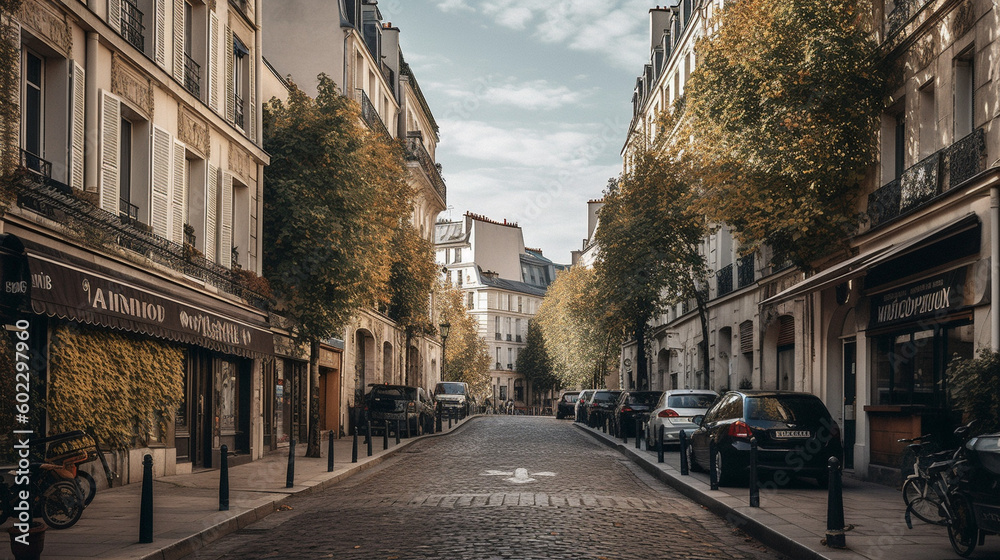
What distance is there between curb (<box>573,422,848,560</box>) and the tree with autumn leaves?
24.3 ft

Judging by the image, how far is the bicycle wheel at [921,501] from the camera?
34.3 ft

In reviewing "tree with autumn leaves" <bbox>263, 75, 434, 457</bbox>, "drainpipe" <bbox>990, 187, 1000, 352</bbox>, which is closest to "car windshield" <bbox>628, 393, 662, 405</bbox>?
"tree with autumn leaves" <bbox>263, 75, 434, 457</bbox>

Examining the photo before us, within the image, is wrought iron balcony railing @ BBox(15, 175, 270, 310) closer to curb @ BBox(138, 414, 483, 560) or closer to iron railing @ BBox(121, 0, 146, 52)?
iron railing @ BBox(121, 0, 146, 52)

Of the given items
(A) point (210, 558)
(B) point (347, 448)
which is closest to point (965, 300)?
(A) point (210, 558)

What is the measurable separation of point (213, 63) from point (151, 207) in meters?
4.44

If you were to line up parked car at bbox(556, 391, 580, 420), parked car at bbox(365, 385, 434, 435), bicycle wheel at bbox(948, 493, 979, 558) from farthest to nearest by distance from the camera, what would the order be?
parked car at bbox(556, 391, 580, 420)
parked car at bbox(365, 385, 434, 435)
bicycle wheel at bbox(948, 493, 979, 558)

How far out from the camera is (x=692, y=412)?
909 inches

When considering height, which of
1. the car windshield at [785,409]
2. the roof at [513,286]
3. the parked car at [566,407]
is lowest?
the parked car at [566,407]

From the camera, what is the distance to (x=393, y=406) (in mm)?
31938

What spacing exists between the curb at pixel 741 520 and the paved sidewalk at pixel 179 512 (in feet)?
18.6

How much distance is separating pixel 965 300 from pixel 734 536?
593 cm

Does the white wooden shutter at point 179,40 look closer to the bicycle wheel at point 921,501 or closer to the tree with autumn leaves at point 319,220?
the tree with autumn leaves at point 319,220

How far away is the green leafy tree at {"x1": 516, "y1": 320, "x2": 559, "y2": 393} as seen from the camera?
102750 millimetres

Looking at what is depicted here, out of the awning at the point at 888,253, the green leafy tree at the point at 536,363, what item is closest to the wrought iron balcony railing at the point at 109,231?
the awning at the point at 888,253
